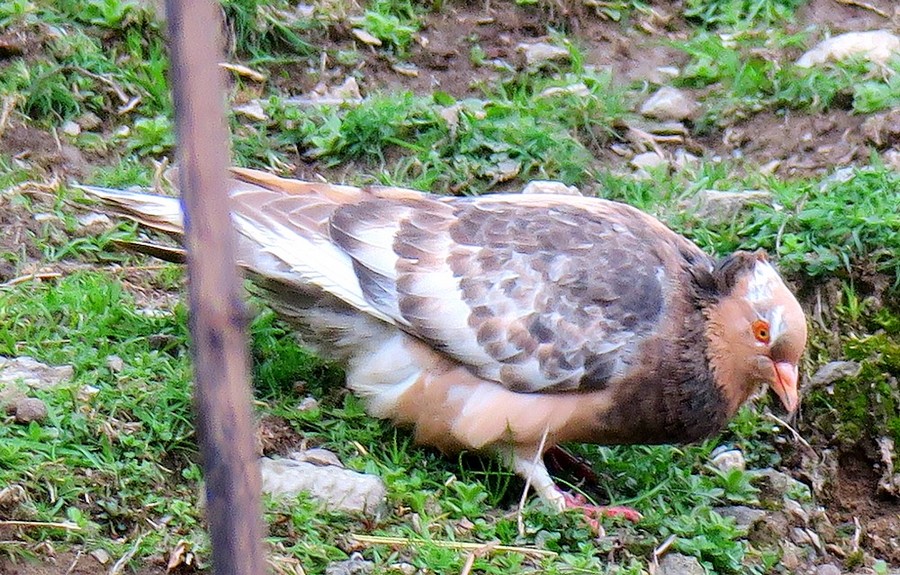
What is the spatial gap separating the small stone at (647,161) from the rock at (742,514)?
193 cm

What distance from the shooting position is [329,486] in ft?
12.9

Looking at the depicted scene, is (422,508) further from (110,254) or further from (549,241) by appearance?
(110,254)

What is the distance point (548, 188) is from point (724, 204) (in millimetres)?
700

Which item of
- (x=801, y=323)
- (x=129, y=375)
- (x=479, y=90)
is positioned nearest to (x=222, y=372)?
(x=129, y=375)

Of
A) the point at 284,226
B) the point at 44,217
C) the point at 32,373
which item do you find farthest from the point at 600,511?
the point at 44,217

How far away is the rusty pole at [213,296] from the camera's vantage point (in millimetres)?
1376

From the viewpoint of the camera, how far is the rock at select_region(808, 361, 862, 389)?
4934 mm

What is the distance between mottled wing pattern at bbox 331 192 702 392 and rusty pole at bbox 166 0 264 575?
9.42ft

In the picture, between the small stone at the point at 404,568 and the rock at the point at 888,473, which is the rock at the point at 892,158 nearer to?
the rock at the point at 888,473

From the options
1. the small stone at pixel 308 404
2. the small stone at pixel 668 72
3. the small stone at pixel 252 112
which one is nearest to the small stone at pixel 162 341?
the small stone at pixel 308 404

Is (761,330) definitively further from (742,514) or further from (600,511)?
(600,511)

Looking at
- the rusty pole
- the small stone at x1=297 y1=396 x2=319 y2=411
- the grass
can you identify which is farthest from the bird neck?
the rusty pole

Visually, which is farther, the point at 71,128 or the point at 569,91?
the point at 569,91

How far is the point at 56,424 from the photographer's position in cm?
398
